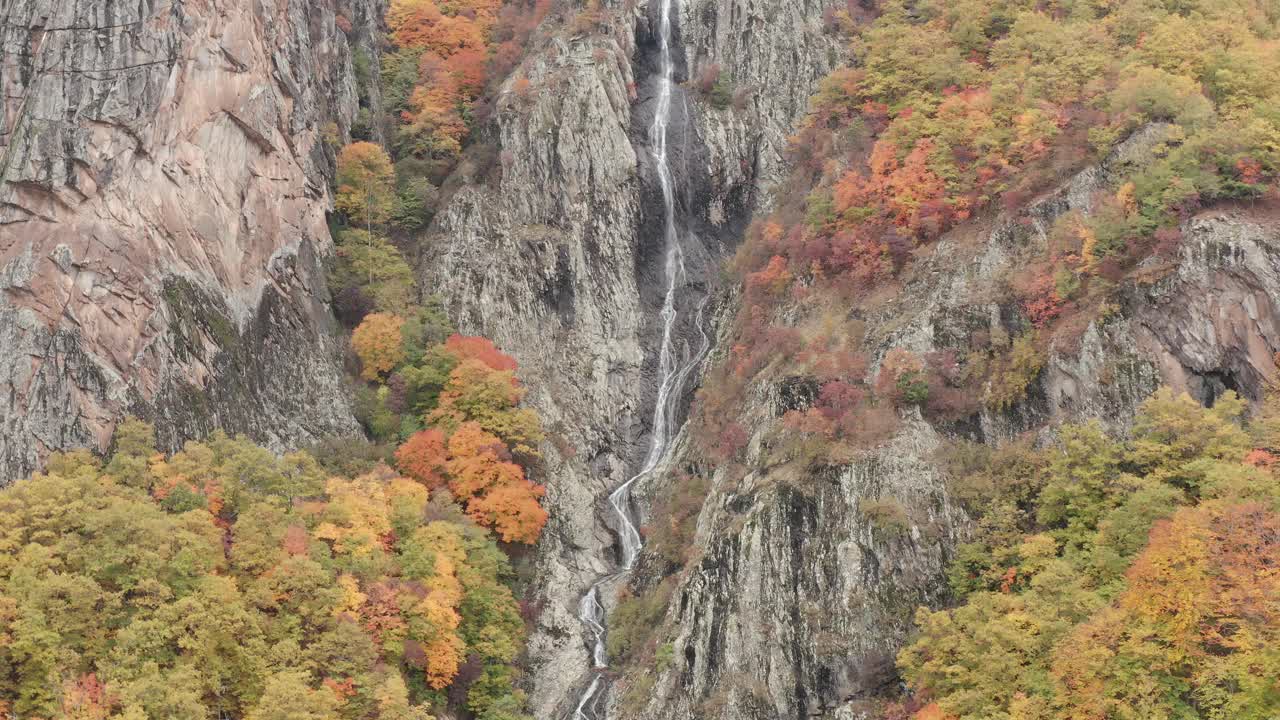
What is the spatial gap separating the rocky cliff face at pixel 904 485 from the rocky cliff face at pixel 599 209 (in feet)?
34.7

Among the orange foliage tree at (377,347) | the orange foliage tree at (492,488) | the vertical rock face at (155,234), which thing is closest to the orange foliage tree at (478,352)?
the orange foliage tree at (377,347)

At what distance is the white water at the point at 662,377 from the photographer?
46031 millimetres

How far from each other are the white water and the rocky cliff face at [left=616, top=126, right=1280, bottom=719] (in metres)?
3.82

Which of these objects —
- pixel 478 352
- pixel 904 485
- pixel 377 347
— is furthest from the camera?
pixel 377 347

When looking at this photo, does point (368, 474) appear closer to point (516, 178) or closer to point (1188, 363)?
point (516, 178)

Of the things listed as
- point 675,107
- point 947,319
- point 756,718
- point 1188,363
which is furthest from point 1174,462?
point 675,107

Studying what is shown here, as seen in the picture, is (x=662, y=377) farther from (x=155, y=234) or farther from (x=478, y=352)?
(x=155, y=234)

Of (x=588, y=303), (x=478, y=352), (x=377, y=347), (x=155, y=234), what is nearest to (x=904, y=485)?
(x=478, y=352)

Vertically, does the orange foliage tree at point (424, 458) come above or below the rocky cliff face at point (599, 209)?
below

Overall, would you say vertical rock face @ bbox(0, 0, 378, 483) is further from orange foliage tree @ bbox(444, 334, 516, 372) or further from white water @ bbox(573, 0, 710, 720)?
white water @ bbox(573, 0, 710, 720)

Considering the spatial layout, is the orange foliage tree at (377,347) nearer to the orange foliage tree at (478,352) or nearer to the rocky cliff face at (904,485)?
the orange foliage tree at (478,352)

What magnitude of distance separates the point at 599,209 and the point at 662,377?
33.5 feet

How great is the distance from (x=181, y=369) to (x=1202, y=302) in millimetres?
36750

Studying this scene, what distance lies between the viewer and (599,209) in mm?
62250
